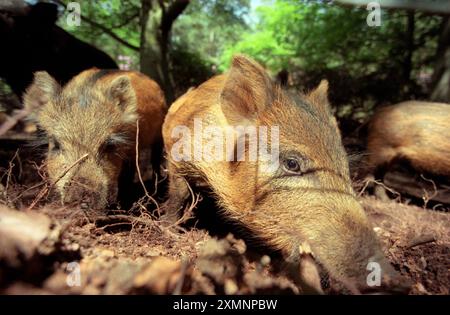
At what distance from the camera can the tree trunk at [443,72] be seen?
818 centimetres

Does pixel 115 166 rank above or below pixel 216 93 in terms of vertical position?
below

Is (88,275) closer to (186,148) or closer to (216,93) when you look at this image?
(186,148)

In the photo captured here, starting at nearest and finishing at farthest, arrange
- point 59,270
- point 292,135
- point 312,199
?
point 59,270
point 312,199
point 292,135

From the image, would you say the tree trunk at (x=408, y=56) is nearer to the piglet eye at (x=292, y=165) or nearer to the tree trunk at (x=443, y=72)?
the tree trunk at (x=443, y=72)

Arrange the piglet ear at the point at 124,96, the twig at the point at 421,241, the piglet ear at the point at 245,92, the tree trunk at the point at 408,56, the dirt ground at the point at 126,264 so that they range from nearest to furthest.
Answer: the dirt ground at the point at 126,264 → the twig at the point at 421,241 → the piglet ear at the point at 245,92 → the piglet ear at the point at 124,96 → the tree trunk at the point at 408,56

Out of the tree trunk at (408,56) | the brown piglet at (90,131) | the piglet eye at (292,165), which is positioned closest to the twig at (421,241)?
the piglet eye at (292,165)

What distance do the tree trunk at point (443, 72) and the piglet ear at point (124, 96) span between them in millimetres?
6689

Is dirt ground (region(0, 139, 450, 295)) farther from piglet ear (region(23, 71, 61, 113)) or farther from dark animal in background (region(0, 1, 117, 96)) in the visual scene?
dark animal in background (region(0, 1, 117, 96))

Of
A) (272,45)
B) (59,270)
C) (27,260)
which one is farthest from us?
(272,45)

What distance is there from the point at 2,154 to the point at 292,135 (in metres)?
5.74

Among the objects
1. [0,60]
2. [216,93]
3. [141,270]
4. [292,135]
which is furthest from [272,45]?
[141,270]

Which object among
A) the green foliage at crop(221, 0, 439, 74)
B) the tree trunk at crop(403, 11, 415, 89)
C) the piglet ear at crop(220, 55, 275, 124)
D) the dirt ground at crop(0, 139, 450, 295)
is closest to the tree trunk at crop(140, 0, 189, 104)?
the green foliage at crop(221, 0, 439, 74)

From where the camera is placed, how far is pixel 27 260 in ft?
6.68

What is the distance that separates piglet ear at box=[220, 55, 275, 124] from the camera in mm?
3516
